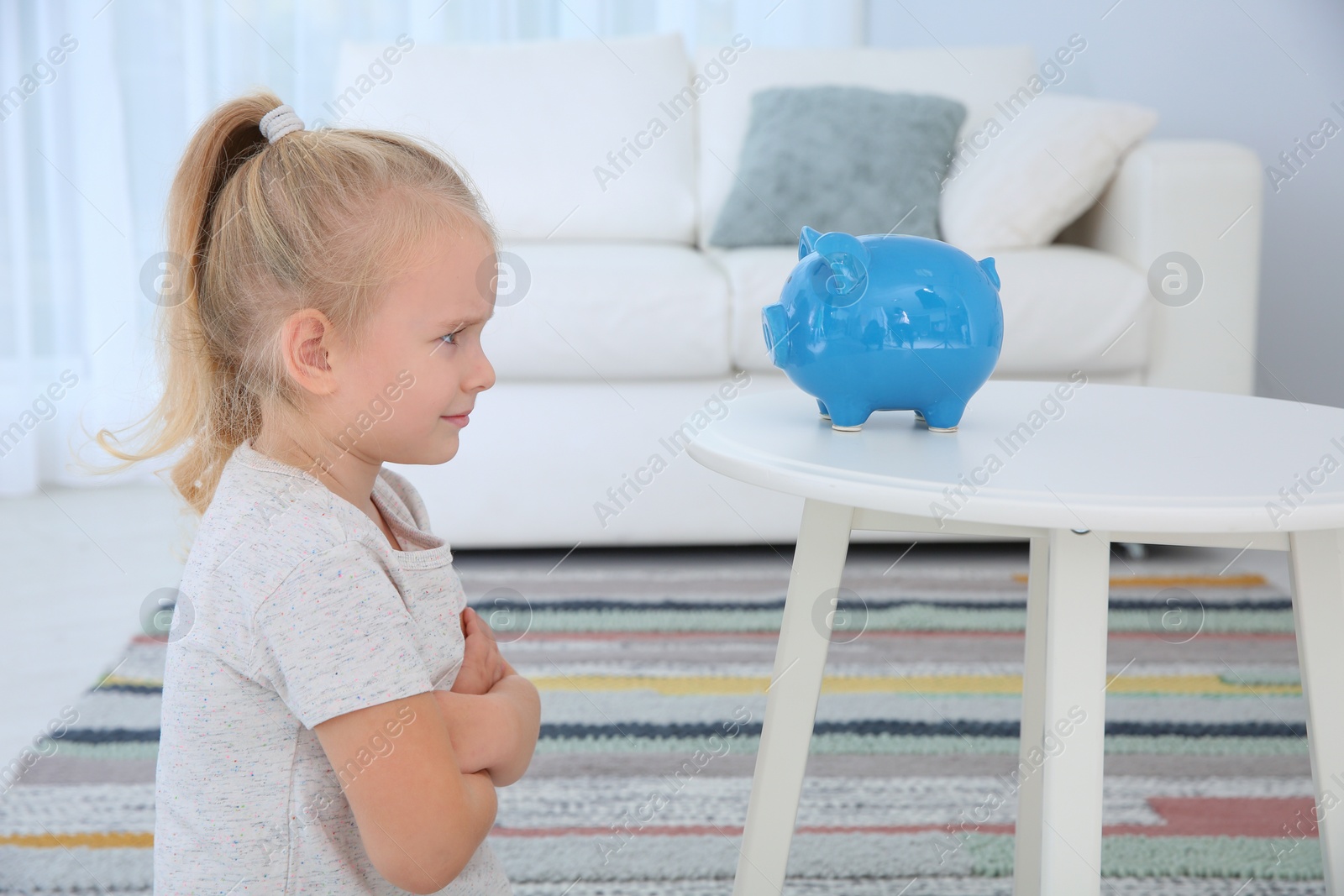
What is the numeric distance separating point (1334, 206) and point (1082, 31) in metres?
0.64

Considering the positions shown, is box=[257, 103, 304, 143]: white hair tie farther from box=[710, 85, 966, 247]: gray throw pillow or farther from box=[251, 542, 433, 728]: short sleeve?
box=[710, 85, 966, 247]: gray throw pillow

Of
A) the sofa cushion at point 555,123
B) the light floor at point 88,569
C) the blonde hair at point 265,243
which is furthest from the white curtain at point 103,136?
the blonde hair at point 265,243

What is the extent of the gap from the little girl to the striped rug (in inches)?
17.1

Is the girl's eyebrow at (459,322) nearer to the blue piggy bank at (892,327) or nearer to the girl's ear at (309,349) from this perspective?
the girl's ear at (309,349)

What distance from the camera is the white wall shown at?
2314 mm

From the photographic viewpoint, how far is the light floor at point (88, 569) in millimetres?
1385

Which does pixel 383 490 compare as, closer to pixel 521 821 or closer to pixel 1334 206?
pixel 521 821

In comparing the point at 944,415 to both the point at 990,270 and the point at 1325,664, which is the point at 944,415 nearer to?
the point at 990,270

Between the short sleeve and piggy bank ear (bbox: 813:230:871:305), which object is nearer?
the short sleeve

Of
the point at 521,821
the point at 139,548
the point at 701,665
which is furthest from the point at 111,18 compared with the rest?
the point at 521,821

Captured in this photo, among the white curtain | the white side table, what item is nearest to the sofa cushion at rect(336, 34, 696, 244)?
the white curtain

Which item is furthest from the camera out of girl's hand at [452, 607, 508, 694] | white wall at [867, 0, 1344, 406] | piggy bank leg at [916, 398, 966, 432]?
white wall at [867, 0, 1344, 406]

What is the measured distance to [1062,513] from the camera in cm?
54

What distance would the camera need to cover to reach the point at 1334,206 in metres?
2.37
